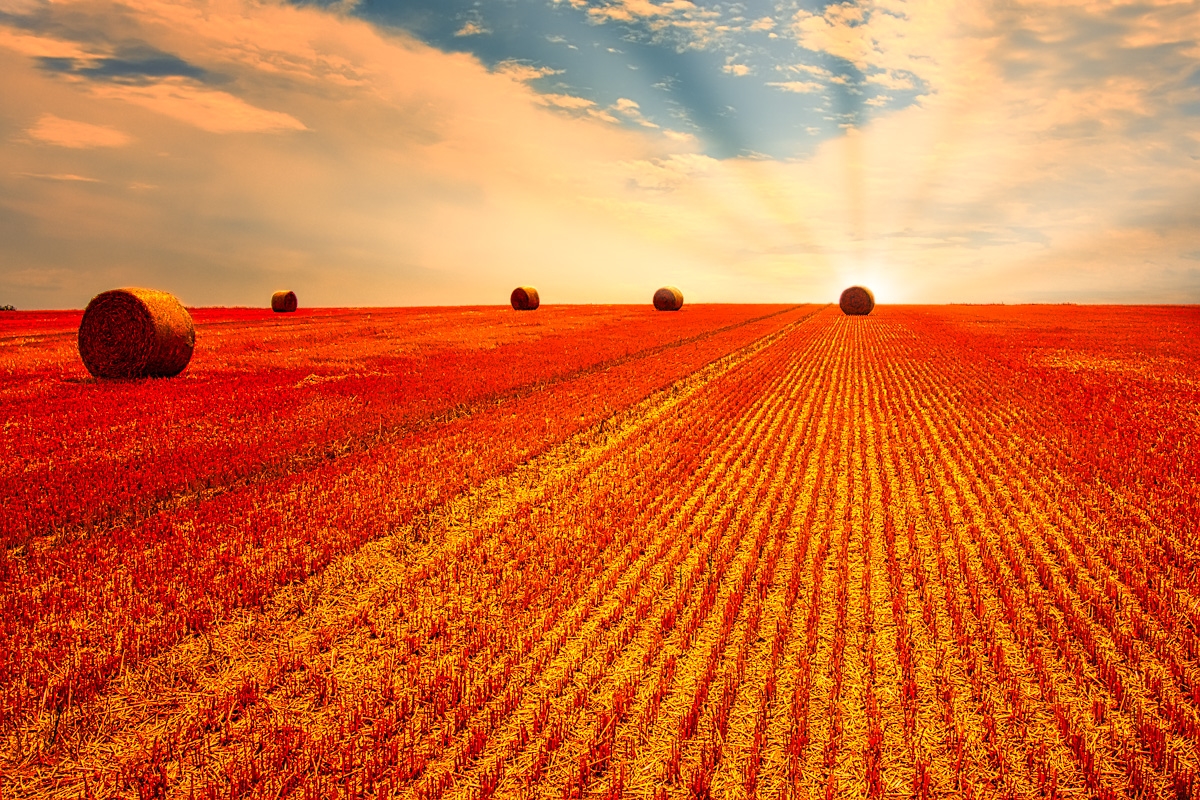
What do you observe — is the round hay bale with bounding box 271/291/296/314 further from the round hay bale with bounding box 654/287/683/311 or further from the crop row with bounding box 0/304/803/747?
the crop row with bounding box 0/304/803/747

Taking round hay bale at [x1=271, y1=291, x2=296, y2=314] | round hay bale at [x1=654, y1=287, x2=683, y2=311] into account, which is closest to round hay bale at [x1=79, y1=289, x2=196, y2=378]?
round hay bale at [x1=271, y1=291, x2=296, y2=314]

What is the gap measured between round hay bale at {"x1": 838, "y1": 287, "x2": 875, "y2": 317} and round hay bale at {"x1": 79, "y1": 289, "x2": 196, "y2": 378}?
48.7m

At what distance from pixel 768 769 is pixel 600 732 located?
1.06 metres

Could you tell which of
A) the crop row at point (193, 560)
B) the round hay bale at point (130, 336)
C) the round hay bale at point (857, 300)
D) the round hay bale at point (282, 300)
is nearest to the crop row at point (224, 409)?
the round hay bale at point (130, 336)

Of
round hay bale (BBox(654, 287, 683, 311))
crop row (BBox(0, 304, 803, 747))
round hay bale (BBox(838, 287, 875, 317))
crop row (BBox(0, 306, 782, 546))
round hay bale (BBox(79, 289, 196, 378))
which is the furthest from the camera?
round hay bale (BBox(654, 287, 683, 311))

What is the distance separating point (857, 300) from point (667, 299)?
16052 mm

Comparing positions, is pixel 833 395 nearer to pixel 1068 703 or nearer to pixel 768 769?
pixel 1068 703

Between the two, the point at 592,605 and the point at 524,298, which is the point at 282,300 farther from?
the point at 592,605

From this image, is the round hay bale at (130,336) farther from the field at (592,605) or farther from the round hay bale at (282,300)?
the round hay bale at (282,300)

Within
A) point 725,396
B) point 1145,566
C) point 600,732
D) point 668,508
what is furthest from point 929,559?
point 725,396

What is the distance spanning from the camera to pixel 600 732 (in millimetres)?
4074

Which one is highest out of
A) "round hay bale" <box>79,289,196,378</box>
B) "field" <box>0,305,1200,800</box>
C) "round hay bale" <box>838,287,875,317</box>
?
"round hay bale" <box>838,287,875,317</box>

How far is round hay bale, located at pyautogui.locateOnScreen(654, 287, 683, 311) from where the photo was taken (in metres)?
56.1

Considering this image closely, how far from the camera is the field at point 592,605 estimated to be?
12.7 feet
